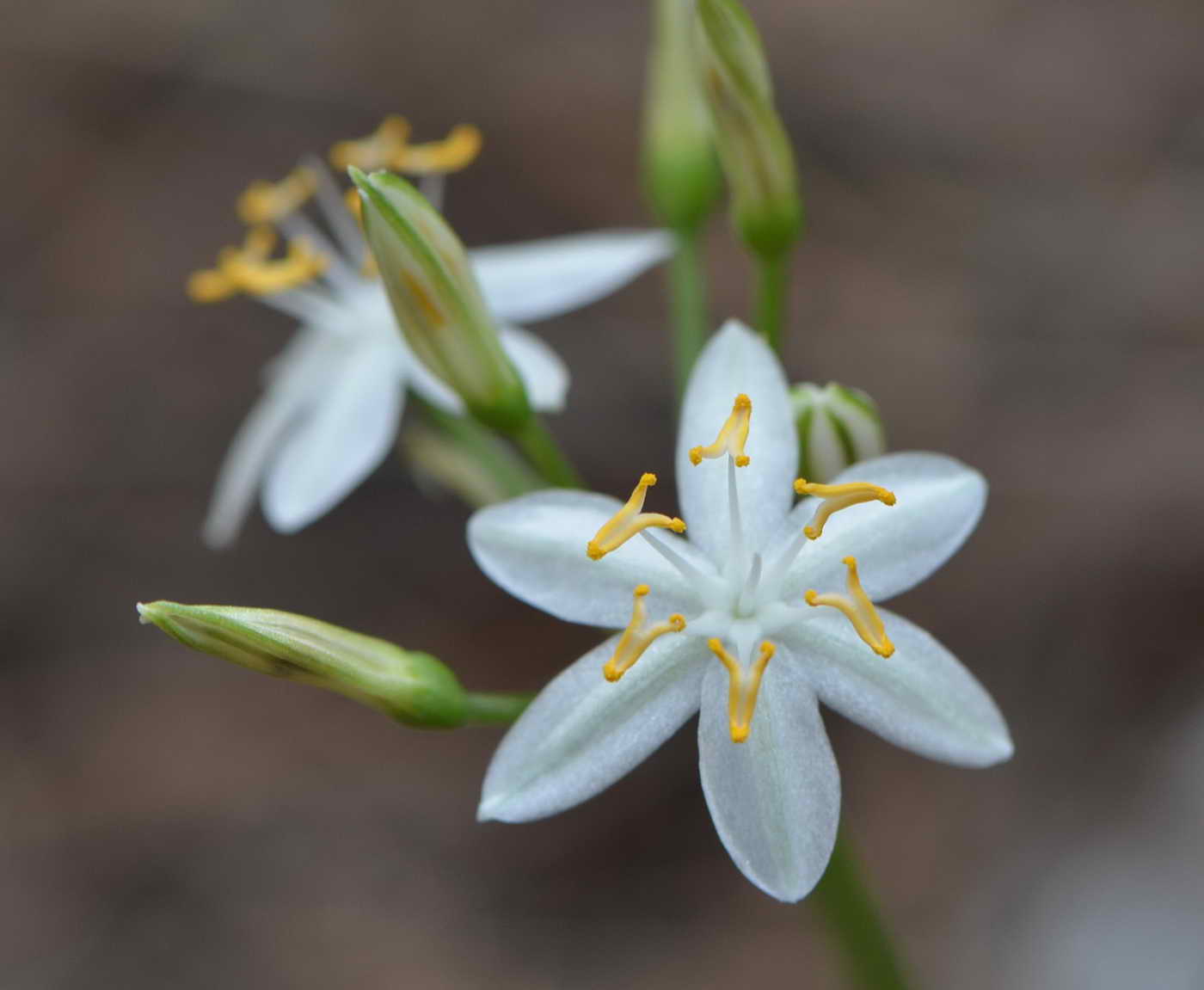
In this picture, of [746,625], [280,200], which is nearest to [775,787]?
[746,625]

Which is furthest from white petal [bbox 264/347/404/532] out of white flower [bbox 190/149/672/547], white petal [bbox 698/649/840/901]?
white petal [bbox 698/649/840/901]

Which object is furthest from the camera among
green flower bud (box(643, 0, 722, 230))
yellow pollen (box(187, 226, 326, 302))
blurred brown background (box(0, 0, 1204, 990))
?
blurred brown background (box(0, 0, 1204, 990))

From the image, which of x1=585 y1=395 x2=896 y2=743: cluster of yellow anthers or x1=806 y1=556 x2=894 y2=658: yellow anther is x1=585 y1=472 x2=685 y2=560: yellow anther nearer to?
x1=585 y1=395 x2=896 y2=743: cluster of yellow anthers

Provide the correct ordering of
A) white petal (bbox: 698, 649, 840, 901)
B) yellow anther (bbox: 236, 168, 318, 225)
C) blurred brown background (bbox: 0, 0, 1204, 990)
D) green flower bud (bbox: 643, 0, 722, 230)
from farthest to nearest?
blurred brown background (bbox: 0, 0, 1204, 990) → yellow anther (bbox: 236, 168, 318, 225) → green flower bud (bbox: 643, 0, 722, 230) → white petal (bbox: 698, 649, 840, 901)

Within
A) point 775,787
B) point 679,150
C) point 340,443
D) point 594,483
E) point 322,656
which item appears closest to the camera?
point 775,787

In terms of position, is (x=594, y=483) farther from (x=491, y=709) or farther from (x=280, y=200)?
(x=491, y=709)

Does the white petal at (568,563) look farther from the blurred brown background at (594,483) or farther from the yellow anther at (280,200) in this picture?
the blurred brown background at (594,483)

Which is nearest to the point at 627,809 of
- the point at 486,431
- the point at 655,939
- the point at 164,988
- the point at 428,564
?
the point at 655,939

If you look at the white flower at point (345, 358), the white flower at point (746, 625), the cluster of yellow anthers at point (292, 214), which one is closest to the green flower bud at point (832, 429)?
the white flower at point (746, 625)
